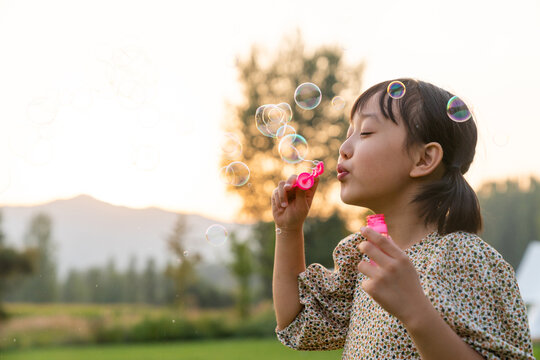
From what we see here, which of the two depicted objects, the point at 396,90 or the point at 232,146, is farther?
the point at 232,146

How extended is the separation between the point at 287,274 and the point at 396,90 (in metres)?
0.61

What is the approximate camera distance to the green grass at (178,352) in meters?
9.10

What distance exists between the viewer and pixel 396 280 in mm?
A: 1213

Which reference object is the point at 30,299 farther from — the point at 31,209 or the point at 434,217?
the point at 434,217

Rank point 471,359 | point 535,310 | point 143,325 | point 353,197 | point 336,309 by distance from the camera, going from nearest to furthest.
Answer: point 471,359 → point 353,197 → point 336,309 → point 535,310 → point 143,325

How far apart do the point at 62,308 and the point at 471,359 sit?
11.1 m

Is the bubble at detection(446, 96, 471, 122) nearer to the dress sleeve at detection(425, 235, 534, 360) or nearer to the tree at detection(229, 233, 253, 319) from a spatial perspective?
the dress sleeve at detection(425, 235, 534, 360)

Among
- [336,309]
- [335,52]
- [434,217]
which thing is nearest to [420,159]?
[434,217]

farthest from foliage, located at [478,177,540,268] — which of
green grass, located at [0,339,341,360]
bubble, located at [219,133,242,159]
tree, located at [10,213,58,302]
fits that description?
bubble, located at [219,133,242,159]

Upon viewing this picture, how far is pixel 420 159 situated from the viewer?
1554 mm

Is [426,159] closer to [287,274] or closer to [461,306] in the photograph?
[461,306]

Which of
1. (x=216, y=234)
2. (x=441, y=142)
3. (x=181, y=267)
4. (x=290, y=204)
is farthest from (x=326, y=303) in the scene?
(x=181, y=267)

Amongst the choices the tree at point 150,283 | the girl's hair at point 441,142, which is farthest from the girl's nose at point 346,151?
the tree at point 150,283

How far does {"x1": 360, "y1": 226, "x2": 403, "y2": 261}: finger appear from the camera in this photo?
47.6 inches
